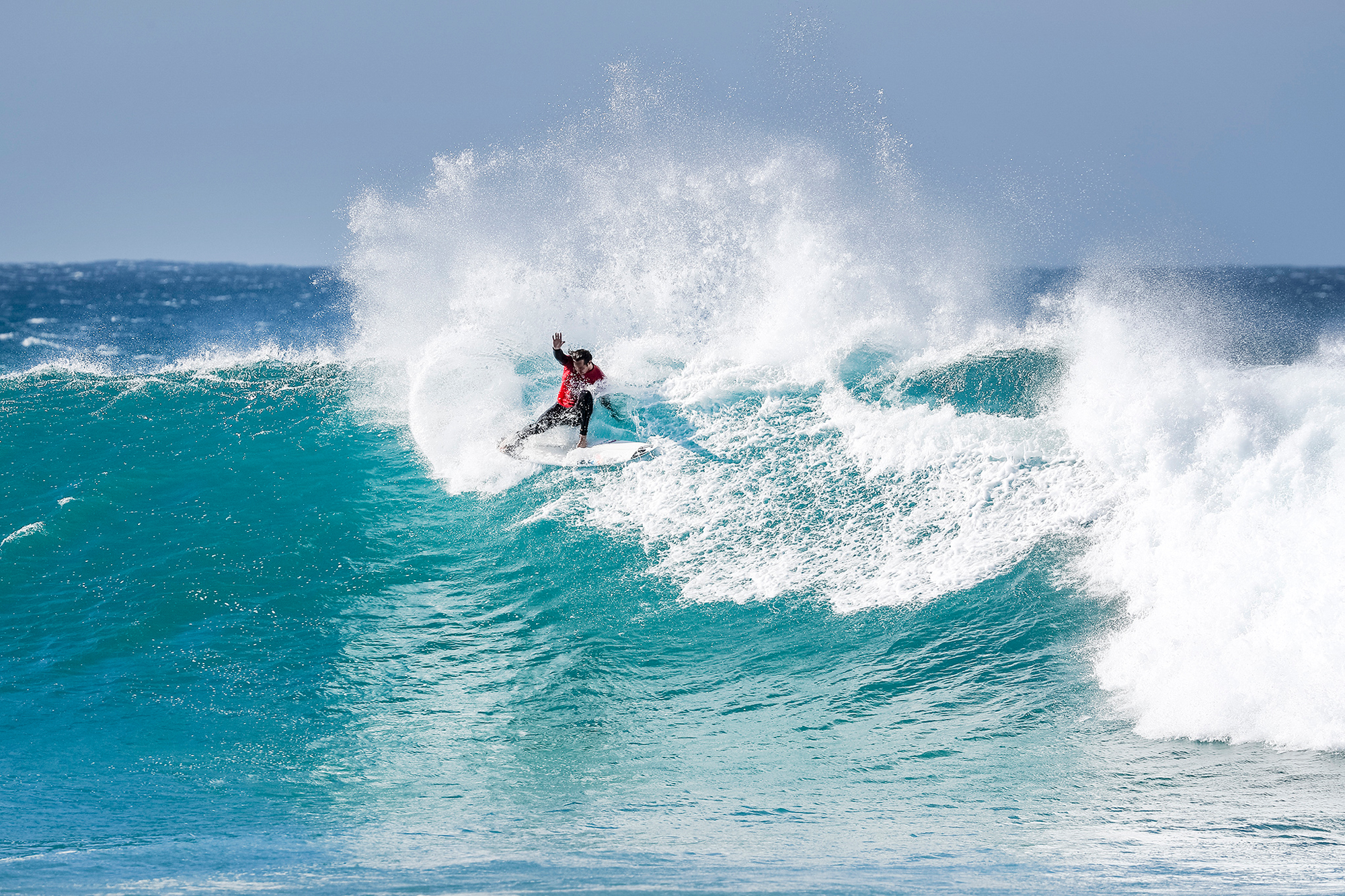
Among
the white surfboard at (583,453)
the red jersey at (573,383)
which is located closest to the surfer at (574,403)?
the red jersey at (573,383)

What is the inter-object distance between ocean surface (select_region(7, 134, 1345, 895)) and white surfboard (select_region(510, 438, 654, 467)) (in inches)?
8.2

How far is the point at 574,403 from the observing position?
10703 millimetres

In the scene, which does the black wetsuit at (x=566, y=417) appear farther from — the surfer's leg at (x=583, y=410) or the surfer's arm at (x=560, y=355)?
the surfer's arm at (x=560, y=355)

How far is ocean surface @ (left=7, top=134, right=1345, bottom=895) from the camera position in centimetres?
500

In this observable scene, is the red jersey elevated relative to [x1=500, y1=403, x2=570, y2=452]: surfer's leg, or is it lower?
elevated

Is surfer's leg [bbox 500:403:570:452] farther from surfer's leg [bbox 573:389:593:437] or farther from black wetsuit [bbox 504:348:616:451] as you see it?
surfer's leg [bbox 573:389:593:437]

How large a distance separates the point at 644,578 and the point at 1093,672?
3.99m

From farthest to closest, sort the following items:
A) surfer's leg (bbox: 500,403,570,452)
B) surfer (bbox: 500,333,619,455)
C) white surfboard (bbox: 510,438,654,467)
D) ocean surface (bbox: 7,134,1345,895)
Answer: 1. surfer's leg (bbox: 500,403,570,452)
2. surfer (bbox: 500,333,619,455)
3. white surfboard (bbox: 510,438,654,467)
4. ocean surface (bbox: 7,134,1345,895)

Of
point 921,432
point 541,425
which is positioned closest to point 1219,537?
point 921,432

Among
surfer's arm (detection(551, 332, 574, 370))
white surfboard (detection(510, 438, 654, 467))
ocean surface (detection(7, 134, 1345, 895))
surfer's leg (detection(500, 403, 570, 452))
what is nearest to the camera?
ocean surface (detection(7, 134, 1345, 895))

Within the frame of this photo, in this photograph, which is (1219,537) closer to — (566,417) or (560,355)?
(560,355)

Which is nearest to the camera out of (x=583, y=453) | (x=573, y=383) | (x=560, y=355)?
(x=560, y=355)

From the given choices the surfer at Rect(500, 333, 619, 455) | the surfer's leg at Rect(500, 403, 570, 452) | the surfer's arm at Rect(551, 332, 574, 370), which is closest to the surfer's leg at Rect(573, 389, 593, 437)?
the surfer at Rect(500, 333, 619, 455)

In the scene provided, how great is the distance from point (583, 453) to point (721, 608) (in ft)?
10.4
